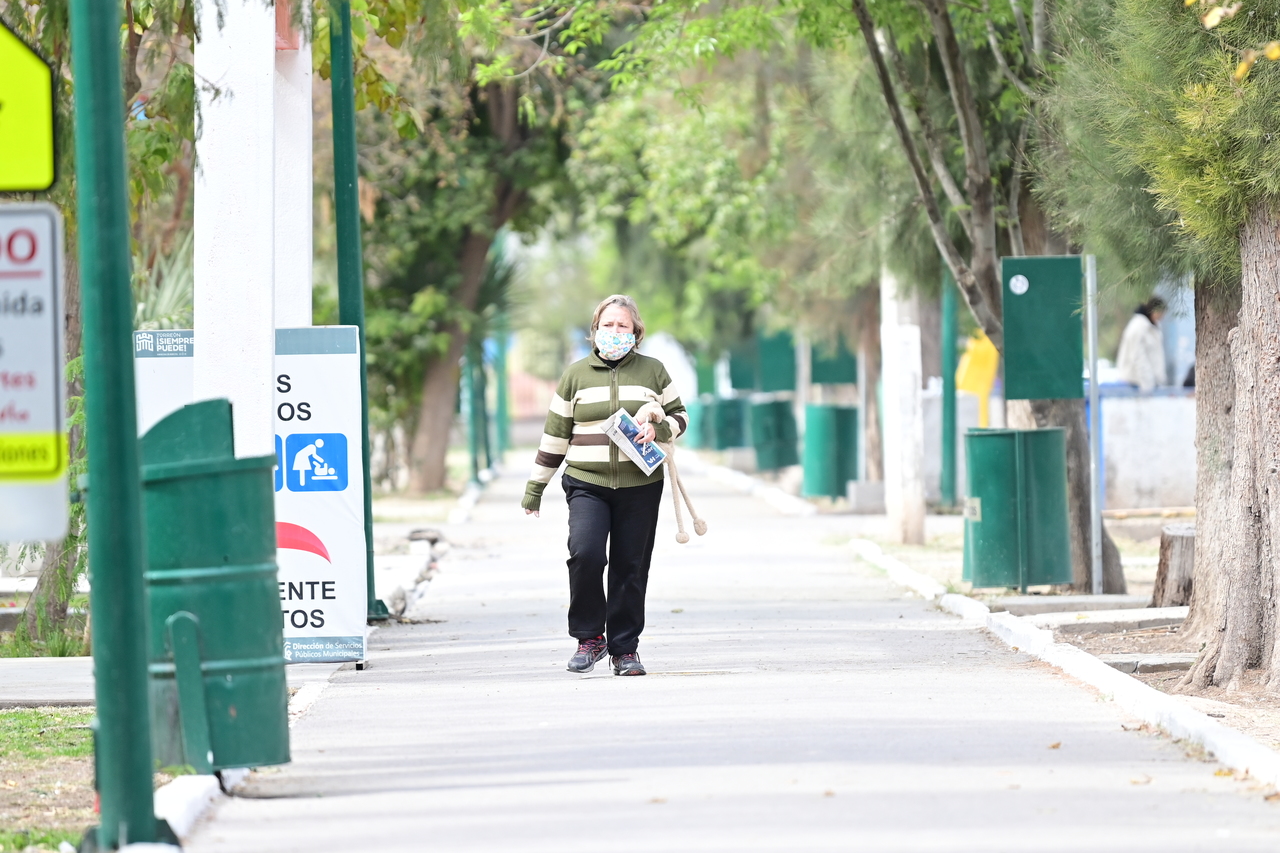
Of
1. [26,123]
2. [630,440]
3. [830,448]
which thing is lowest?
[830,448]

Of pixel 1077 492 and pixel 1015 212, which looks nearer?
pixel 1077 492

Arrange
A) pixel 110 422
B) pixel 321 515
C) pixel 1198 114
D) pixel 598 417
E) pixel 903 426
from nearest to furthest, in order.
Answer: pixel 110 422
pixel 1198 114
pixel 598 417
pixel 321 515
pixel 903 426

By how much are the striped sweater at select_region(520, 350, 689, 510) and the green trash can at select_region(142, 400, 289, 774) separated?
113 inches

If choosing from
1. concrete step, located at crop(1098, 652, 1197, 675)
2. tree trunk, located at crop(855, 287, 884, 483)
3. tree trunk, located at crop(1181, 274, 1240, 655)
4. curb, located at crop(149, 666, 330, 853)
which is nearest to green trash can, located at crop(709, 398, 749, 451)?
tree trunk, located at crop(855, 287, 884, 483)

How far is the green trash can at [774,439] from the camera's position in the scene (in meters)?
29.8

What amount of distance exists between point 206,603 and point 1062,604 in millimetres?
7232

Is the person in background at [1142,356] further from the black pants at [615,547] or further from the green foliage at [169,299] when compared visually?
the black pants at [615,547]

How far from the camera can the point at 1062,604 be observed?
39.6 ft

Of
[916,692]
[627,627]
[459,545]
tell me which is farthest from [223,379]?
[459,545]

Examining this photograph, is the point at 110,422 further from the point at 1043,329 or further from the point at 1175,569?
the point at 1043,329

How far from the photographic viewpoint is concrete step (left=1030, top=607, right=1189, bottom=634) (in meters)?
11.0

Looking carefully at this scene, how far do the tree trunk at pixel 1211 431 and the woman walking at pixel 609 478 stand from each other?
3254 mm

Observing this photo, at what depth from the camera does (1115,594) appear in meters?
12.9

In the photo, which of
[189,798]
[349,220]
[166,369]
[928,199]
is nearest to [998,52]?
[928,199]
